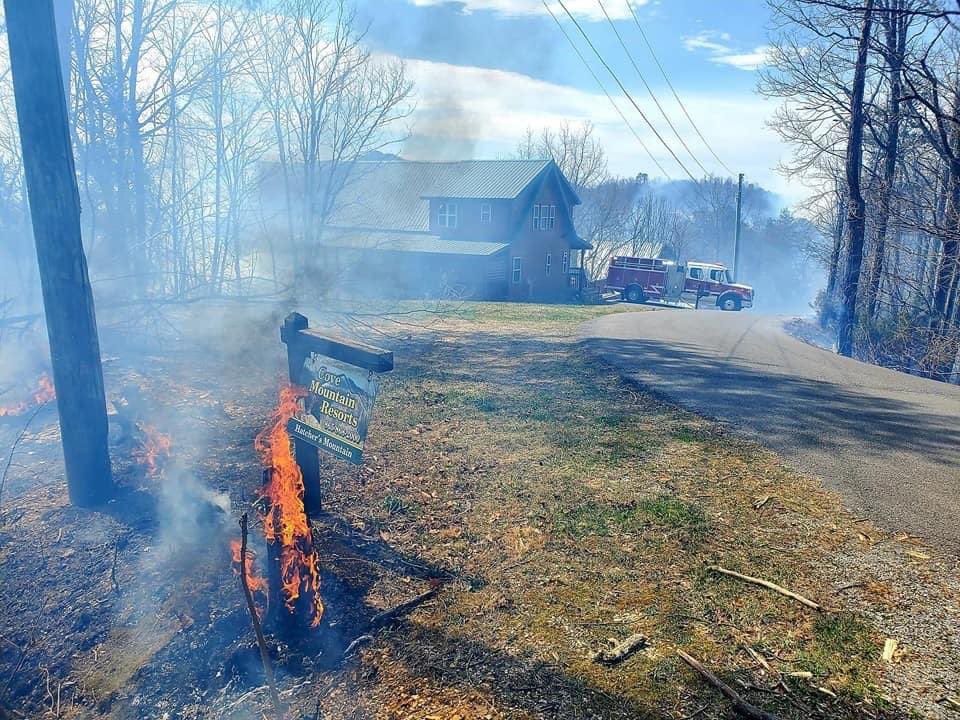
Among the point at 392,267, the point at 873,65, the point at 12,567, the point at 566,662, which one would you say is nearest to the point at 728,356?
the point at 873,65

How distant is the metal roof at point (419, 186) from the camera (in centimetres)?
2917

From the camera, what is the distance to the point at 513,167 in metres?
30.5

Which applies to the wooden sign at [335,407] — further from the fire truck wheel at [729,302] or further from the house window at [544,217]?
the fire truck wheel at [729,302]

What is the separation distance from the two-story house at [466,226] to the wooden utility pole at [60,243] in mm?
20347

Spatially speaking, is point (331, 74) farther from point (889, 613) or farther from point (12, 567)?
point (889, 613)

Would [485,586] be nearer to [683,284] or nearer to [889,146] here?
[889,146]

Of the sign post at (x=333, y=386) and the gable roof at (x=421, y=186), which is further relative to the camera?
the gable roof at (x=421, y=186)

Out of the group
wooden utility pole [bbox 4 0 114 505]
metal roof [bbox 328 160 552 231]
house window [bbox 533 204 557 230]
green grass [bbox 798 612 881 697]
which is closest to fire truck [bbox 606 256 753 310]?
house window [bbox 533 204 557 230]

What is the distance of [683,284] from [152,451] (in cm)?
2944

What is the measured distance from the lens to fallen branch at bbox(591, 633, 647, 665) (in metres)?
3.25

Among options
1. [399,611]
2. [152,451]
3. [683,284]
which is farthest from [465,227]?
[399,611]

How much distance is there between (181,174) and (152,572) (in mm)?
11918

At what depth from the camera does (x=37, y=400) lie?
24.5 ft

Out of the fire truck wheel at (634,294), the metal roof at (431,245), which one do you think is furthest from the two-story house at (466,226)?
the fire truck wheel at (634,294)
